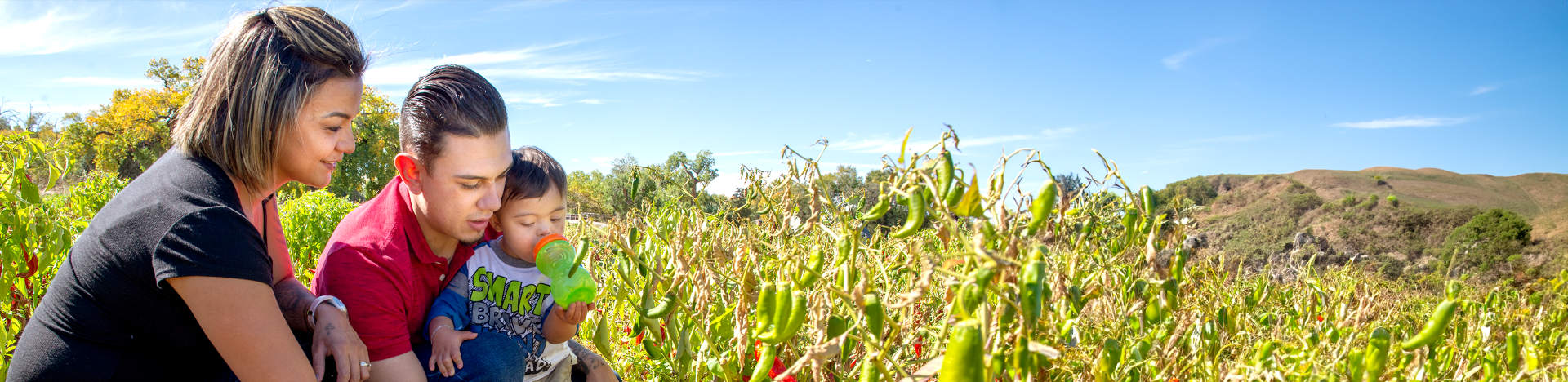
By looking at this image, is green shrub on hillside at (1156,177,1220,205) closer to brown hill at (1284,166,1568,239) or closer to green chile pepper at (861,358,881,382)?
brown hill at (1284,166,1568,239)

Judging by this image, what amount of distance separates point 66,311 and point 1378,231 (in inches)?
264

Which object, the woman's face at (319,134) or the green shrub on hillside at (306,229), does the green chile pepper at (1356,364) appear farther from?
the green shrub on hillside at (306,229)

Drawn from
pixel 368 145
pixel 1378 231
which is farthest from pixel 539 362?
pixel 368 145

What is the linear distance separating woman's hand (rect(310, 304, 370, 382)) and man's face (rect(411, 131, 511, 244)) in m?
0.32

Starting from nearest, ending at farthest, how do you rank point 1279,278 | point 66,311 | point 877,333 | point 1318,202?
point 877,333
point 66,311
point 1279,278
point 1318,202

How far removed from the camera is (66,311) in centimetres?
138

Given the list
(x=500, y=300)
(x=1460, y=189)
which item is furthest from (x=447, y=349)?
(x=1460, y=189)

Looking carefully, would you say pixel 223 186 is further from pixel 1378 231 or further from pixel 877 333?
pixel 1378 231

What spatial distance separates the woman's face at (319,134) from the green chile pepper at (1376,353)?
70.5 inches

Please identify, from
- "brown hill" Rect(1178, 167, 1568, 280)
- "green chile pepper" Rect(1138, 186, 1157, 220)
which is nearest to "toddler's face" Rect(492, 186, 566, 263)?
"green chile pepper" Rect(1138, 186, 1157, 220)

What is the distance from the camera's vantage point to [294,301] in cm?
172

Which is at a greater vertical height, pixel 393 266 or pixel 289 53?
pixel 289 53

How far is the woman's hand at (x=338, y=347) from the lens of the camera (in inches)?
59.8

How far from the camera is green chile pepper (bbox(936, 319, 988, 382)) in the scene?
0.69m
